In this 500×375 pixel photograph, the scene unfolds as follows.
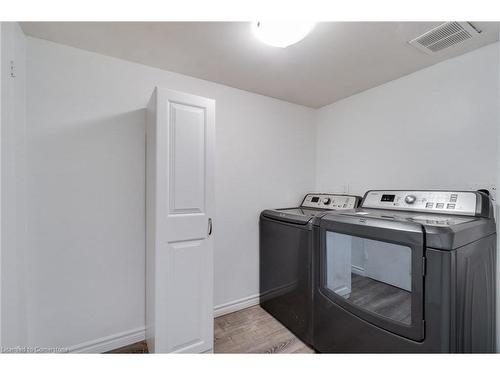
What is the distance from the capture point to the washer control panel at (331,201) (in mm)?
2152

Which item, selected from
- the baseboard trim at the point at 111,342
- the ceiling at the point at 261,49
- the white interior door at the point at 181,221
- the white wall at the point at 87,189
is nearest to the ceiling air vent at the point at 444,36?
the ceiling at the point at 261,49

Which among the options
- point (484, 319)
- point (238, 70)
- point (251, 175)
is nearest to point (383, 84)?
point (238, 70)

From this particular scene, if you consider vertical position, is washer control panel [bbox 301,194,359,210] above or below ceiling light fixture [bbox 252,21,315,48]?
below

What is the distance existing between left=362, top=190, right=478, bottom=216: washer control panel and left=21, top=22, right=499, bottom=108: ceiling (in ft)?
3.27

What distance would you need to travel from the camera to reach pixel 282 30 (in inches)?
50.0

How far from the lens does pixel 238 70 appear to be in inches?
73.7

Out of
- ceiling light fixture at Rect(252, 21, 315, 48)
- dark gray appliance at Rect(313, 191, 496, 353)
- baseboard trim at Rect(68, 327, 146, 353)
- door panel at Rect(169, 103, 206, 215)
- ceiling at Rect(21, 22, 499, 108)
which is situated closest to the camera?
dark gray appliance at Rect(313, 191, 496, 353)

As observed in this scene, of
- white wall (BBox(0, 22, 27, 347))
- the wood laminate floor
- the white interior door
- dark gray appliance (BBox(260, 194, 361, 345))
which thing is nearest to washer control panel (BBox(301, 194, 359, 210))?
dark gray appliance (BBox(260, 194, 361, 345))

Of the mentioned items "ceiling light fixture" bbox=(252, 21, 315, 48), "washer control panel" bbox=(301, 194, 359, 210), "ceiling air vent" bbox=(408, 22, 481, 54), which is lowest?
"washer control panel" bbox=(301, 194, 359, 210)

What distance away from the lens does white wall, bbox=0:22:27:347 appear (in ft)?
3.80

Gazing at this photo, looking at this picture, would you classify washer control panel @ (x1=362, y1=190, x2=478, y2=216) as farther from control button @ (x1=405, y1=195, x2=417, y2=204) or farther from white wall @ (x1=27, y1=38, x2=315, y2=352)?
white wall @ (x1=27, y1=38, x2=315, y2=352)

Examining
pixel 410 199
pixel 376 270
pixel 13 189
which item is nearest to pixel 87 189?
pixel 13 189
